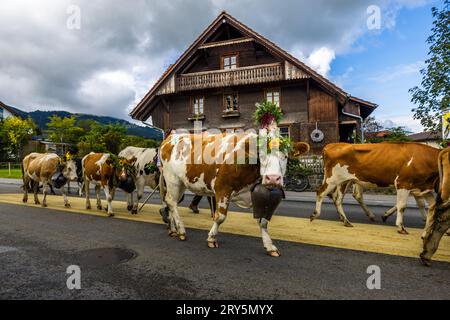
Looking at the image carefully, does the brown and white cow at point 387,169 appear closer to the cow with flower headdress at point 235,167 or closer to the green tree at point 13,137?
the cow with flower headdress at point 235,167

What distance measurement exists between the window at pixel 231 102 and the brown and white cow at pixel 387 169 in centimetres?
1623

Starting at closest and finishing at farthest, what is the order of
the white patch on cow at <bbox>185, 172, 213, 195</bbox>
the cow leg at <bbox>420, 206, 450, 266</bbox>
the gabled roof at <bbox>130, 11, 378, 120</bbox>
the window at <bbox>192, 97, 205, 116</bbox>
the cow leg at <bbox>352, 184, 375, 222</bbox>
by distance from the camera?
the cow leg at <bbox>420, 206, 450, 266</bbox> < the white patch on cow at <bbox>185, 172, 213, 195</bbox> < the cow leg at <bbox>352, 184, 375, 222</bbox> < the gabled roof at <bbox>130, 11, 378, 120</bbox> < the window at <bbox>192, 97, 205, 116</bbox>

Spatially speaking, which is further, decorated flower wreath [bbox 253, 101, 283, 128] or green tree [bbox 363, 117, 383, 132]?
green tree [bbox 363, 117, 383, 132]

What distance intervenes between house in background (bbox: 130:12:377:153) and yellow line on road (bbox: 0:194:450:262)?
14183 millimetres

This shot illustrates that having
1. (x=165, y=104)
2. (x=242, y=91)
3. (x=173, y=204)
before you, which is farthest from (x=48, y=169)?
(x=242, y=91)

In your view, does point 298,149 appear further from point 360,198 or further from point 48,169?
point 48,169

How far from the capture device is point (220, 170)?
4469 mm

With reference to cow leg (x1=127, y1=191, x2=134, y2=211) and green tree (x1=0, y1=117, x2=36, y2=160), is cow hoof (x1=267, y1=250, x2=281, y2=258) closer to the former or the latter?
cow leg (x1=127, y1=191, x2=134, y2=211)

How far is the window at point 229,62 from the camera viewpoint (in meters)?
21.8

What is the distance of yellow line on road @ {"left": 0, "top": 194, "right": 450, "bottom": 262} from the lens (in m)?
4.21

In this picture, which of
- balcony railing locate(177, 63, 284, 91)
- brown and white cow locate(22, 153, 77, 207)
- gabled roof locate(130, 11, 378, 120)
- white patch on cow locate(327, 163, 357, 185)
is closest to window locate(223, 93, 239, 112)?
balcony railing locate(177, 63, 284, 91)

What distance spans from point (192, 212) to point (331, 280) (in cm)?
518

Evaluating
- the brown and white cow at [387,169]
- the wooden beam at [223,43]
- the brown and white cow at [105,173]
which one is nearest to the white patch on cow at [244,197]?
the brown and white cow at [387,169]
